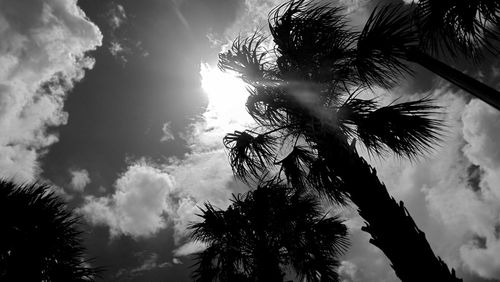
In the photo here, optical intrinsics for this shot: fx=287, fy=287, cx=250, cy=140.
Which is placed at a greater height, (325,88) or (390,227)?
(325,88)

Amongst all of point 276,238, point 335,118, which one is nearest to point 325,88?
point 335,118

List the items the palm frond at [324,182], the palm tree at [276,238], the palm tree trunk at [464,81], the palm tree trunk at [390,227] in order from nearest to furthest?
the palm tree trunk at [464,81], the palm tree trunk at [390,227], the palm frond at [324,182], the palm tree at [276,238]

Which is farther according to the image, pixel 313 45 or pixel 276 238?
pixel 276 238

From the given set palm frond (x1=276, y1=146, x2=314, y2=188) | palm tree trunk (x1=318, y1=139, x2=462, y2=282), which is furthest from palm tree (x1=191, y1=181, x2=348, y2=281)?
palm tree trunk (x1=318, y1=139, x2=462, y2=282)

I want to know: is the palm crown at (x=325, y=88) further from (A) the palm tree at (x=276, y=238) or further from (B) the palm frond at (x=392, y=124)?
(A) the palm tree at (x=276, y=238)

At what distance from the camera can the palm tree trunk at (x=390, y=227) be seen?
3314 mm

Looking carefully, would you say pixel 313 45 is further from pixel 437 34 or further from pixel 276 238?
pixel 276 238

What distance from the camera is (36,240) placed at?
5172mm

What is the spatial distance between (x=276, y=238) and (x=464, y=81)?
7315 millimetres

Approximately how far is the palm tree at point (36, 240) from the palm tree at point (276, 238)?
3660 millimetres

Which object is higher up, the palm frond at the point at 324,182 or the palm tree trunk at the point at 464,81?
the palm frond at the point at 324,182

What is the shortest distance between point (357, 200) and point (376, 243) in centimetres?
58

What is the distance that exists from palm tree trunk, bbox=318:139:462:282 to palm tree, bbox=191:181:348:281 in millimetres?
4552

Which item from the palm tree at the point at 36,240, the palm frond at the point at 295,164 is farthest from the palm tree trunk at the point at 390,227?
the palm tree at the point at 36,240
